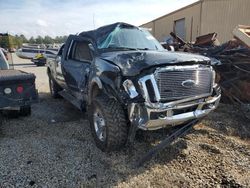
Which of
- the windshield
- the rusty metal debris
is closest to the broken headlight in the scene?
the windshield

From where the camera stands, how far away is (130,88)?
3.86 metres

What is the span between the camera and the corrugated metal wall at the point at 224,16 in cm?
2058

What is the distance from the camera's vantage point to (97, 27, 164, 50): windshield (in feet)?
17.2

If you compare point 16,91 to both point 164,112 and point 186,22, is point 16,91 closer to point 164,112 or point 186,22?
point 164,112

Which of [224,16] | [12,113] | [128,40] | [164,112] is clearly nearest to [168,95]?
[164,112]

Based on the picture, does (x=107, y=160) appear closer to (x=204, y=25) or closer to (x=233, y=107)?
(x=233, y=107)

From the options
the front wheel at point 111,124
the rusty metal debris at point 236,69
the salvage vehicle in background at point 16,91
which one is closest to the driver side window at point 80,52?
the salvage vehicle in background at point 16,91

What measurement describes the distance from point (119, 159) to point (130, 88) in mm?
1178

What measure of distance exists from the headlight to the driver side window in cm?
172

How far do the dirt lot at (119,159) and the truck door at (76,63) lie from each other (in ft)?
3.07

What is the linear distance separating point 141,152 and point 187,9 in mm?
23542

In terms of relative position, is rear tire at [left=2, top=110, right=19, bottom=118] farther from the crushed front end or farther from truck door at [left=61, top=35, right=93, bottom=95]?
the crushed front end

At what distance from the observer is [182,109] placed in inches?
161

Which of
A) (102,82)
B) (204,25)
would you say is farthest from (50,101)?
(204,25)
